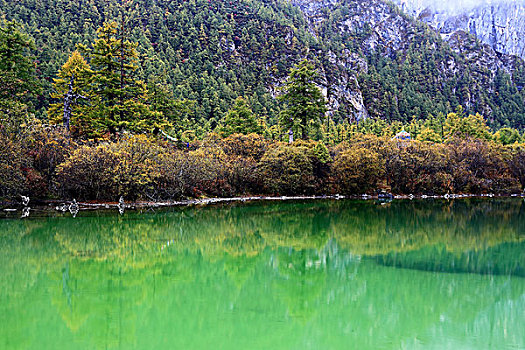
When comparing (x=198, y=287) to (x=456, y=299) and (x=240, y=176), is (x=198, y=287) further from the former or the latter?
(x=240, y=176)

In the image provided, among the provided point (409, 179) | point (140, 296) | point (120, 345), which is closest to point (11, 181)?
point (140, 296)

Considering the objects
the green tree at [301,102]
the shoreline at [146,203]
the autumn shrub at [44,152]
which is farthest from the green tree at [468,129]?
the autumn shrub at [44,152]

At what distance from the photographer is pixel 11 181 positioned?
25297mm

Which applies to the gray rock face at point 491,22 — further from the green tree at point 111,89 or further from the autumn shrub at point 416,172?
the green tree at point 111,89

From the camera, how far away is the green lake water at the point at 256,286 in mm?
7961

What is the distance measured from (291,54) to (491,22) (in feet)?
396

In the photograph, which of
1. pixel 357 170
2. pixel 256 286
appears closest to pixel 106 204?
pixel 256 286

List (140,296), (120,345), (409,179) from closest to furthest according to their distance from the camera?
1. (120,345)
2. (140,296)
3. (409,179)

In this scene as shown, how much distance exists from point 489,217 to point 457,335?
2174cm

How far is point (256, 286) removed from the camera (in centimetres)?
1142

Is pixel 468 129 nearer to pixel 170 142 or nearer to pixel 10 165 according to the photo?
pixel 170 142

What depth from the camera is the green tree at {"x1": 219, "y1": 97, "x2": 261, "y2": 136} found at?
49.8 m

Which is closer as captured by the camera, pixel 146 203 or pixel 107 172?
pixel 107 172

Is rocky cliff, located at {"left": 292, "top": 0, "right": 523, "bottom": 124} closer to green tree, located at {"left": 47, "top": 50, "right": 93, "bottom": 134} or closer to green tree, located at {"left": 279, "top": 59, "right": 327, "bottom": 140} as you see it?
green tree, located at {"left": 279, "top": 59, "right": 327, "bottom": 140}
